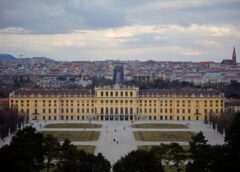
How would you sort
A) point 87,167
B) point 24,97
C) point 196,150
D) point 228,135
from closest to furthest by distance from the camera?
point 228,135, point 87,167, point 196,150, point 24,97

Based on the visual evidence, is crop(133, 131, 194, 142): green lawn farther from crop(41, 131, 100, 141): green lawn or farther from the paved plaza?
crop(41, 131, 100, 141): green lawn

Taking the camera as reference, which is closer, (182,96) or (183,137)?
(183,137)

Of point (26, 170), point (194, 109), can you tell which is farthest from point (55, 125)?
point (26, 170)

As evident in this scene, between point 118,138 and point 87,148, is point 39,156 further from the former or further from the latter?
point 118,138

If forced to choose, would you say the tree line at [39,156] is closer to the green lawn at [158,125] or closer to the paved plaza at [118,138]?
the paved plaza at [118,138]

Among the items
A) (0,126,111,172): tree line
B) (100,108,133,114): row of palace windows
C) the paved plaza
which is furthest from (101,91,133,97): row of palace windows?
(0,126,111,172): tree line

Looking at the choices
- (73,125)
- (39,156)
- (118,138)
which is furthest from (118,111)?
(39,156)

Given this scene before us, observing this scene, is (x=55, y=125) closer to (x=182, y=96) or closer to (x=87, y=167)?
(x=182, y=96)
